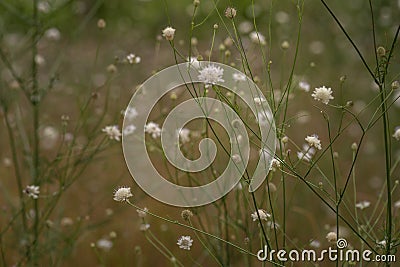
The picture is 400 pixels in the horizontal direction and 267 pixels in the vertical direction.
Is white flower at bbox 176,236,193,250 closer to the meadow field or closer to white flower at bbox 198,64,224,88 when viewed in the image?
the meadow field

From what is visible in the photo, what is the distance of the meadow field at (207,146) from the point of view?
41.1 inches

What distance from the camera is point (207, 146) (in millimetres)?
1239

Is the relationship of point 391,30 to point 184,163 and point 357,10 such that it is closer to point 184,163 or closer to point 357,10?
point 357,10

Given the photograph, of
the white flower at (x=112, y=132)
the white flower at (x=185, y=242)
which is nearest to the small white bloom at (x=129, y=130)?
the white flower at (x=112, y=132)

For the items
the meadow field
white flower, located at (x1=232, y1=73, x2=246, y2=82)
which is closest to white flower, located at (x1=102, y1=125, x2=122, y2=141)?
the meadow field

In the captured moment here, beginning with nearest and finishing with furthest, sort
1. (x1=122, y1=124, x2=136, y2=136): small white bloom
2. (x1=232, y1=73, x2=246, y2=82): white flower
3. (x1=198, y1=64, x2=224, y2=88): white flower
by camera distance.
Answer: (x1=198, y1=64, x2=224, y2=88): white flower
(x1=232, y1=73, x2=246, y2=82): white flower
(x1=122, y1=124, x2=136, y2=136): small white bloom

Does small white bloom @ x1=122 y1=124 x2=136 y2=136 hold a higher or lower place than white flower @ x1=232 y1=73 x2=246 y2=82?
lower

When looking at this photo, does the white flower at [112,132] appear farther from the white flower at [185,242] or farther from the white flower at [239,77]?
the white flower at [185,242]

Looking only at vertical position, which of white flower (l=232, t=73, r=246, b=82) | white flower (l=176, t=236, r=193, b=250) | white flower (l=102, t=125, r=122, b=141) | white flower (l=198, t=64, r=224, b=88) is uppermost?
white flower (l=232, t=73, r=246, b=82)

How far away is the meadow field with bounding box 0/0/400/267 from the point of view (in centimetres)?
104

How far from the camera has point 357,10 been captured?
10.1ft

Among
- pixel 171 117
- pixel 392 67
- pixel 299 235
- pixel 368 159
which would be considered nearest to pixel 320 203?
pixel 299 235

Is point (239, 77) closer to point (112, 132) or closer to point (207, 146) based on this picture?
point (207, 146)

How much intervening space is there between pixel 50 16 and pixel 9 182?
3.22 feet
